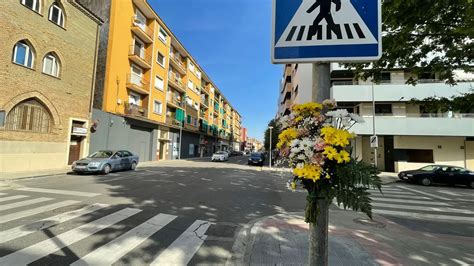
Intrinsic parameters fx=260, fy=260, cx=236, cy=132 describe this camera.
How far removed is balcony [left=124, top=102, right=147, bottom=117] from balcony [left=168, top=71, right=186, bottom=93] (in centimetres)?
797

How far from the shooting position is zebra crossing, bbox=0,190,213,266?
414 centimetres

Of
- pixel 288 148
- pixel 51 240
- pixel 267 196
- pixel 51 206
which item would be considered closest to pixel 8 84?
pixel 51 206

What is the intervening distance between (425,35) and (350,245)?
586 centimetres

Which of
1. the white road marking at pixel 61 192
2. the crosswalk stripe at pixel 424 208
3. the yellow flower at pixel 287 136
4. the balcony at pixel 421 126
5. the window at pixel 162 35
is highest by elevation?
the window at pixel 162 35

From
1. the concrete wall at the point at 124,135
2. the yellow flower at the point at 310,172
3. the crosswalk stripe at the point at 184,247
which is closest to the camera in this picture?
the yellow flower at the point at 310,172

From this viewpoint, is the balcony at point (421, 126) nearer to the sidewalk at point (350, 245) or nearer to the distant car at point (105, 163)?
the sidewalk at point (350, 245)

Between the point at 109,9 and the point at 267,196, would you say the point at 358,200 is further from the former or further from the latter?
the point at 109,9

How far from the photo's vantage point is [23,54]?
1523 centimetres

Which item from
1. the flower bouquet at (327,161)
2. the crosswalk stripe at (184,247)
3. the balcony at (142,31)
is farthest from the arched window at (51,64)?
the flower bouquet at (327,161)

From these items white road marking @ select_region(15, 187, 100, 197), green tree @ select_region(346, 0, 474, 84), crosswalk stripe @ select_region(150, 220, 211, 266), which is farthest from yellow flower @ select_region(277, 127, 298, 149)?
white road marking @ select_region(15, 187, 100, 197)

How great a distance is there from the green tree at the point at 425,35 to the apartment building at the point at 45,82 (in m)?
16.2

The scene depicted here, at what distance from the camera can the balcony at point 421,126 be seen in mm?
22547

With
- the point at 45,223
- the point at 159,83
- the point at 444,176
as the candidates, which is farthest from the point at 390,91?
the point at 45,223

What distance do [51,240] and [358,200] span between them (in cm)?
526
